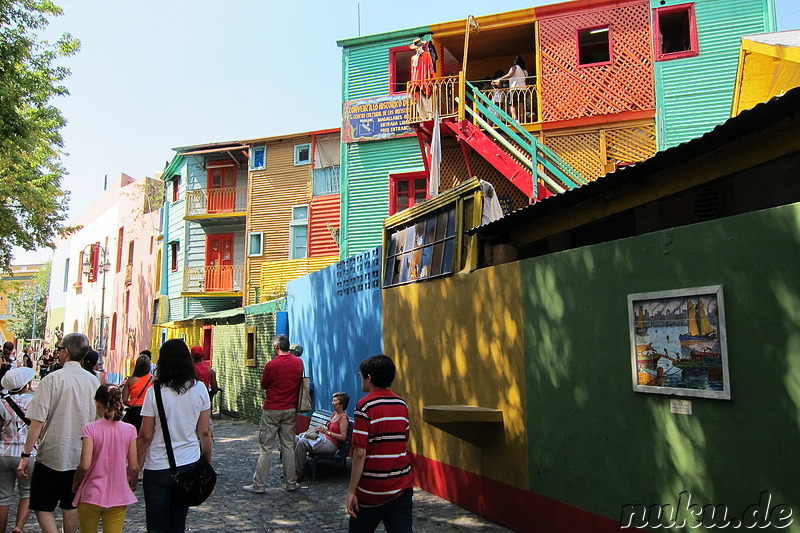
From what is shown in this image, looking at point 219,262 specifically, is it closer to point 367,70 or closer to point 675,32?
point 367,70

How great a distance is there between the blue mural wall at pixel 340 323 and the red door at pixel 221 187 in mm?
14164

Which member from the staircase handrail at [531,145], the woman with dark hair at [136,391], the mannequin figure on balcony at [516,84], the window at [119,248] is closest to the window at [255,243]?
the window at [119,248]

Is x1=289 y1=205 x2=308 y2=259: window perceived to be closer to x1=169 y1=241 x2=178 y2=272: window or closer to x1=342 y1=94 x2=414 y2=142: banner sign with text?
x1=169 y1=241 x2=178 y2=272: window

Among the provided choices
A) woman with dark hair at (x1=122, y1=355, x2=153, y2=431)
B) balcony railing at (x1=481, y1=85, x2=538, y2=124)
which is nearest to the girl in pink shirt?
woman with dark hair at (x1=122, y1=355, x2=153, y2=431)

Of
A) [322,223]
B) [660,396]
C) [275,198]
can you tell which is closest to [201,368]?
[660,396]

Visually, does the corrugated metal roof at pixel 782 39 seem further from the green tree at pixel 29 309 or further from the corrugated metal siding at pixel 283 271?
the green tree at pixel 29 309

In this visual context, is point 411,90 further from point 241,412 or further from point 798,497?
point 798,497

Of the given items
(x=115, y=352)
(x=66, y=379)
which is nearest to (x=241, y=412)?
(x=66, y=379)

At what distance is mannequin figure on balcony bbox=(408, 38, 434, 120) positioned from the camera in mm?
13164

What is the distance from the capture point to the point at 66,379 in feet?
17.8

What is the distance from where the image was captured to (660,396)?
4.59m

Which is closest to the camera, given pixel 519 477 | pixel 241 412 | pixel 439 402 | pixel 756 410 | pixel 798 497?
pixel 798 497

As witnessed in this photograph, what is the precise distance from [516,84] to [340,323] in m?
6.30

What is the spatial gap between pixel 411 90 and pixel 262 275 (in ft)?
40.9
